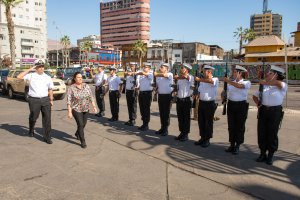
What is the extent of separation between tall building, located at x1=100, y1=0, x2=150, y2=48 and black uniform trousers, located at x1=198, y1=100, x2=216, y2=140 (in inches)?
5642

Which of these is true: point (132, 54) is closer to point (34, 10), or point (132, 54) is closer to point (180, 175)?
point (34, 10)

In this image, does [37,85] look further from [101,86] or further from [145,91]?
[101,86]

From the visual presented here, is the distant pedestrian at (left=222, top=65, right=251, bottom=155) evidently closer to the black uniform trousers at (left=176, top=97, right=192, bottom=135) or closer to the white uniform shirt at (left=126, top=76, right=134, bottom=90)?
the black uniform trousers at (left=176, top=97, right=192, bottom=135)

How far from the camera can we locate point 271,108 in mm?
5332

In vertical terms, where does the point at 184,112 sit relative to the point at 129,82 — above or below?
below

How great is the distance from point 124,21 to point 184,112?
524 feet

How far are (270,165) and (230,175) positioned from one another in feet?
3.37

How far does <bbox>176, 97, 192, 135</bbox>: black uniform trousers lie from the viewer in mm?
7062

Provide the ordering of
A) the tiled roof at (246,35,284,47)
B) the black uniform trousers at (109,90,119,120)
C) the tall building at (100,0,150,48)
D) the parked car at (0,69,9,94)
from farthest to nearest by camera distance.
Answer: the tall building at (100,0,150,48) < the tiled roof at (246,35,284,47) < the parked car at (0,69,9,94) < the black uniform trousers at (109,90,119,120)

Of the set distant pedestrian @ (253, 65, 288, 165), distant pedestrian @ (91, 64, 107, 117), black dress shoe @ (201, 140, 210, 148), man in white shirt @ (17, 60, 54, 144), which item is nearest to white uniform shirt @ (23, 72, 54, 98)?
man in white shirt @ (17, 60, 54, 144)

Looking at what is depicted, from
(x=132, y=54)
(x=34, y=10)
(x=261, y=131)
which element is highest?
(x=34, y=10)

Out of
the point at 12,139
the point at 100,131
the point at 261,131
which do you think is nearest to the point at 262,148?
the point at 261,131

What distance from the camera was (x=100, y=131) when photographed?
8.22 m

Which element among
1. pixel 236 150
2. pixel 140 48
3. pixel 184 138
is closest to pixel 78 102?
pixel 184 138
